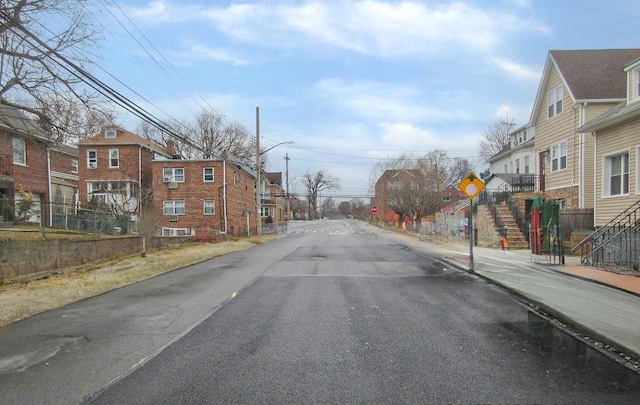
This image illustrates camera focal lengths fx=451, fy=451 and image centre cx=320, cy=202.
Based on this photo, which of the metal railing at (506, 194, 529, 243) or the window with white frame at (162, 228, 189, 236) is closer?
the metal railing at (506, 194, 529, 243)

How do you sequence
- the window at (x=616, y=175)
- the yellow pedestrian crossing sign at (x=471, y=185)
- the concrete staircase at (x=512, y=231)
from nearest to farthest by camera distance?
1. the yellow pedestrian crossing sign at (x=471, y=185)
2. the window at (x=616, y=175)
3. the concrete staircase at (x=512, y=231)

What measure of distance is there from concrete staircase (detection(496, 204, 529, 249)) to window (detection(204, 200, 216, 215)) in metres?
22.1

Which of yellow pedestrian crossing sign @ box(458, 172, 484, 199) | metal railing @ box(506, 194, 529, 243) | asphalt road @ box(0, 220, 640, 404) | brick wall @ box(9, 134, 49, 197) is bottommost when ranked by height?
asphalt road @ box(0, 220, 640, 404)

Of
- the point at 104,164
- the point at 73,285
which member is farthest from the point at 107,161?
the point at 73,285

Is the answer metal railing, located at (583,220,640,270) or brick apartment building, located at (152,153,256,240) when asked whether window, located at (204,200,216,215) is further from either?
metal railing, located at (583,220,640,270)

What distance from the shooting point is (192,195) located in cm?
3753

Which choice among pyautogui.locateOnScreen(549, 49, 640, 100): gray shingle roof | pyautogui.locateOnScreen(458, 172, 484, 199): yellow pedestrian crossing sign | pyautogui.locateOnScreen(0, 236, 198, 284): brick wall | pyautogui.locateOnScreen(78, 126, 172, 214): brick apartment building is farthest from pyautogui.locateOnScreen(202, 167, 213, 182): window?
pyautogui.locateOnScreen(458, 172, 484, 199): yellow pedestrian crossing sign

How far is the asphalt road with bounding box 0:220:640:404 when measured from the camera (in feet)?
14.3

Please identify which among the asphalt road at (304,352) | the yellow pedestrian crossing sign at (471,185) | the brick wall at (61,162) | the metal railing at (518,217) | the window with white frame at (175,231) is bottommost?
→ the window with white frame at (175,231)

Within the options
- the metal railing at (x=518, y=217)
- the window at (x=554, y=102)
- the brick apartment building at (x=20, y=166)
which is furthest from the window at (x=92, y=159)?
the window at (x=554, y=102)

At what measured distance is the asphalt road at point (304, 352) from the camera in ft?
14.3

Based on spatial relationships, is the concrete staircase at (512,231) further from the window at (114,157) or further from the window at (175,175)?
the window at (114,157)

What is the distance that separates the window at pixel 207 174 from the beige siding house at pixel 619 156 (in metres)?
27.2

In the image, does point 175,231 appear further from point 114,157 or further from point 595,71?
point 595,71
